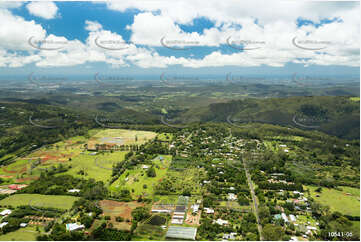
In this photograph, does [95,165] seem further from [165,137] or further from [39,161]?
[165,137]

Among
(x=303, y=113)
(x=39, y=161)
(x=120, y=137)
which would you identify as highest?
(x=303, y=113)

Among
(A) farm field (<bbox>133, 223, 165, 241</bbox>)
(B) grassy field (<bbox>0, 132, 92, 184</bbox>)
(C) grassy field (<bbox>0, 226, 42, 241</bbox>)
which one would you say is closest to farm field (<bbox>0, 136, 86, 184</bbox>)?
(B) grassy field (<bbox>0, 132, 92, 184</bbox>)

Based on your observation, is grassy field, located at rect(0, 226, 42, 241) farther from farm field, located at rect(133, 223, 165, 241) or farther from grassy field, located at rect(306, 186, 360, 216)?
grassy field, located at rect(306, 186, 360, 216)

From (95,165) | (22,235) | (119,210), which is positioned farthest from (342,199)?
→ (95,165)

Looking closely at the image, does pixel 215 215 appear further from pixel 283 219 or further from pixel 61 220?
pixel 61 220

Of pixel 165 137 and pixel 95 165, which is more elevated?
pixel 165 137

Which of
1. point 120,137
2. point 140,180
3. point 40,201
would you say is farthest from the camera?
point 120,137

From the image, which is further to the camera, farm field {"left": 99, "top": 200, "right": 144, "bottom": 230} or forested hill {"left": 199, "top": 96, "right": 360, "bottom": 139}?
forested hill {"left": 199, "top": 96, "right": 360, "bottom": 139}
